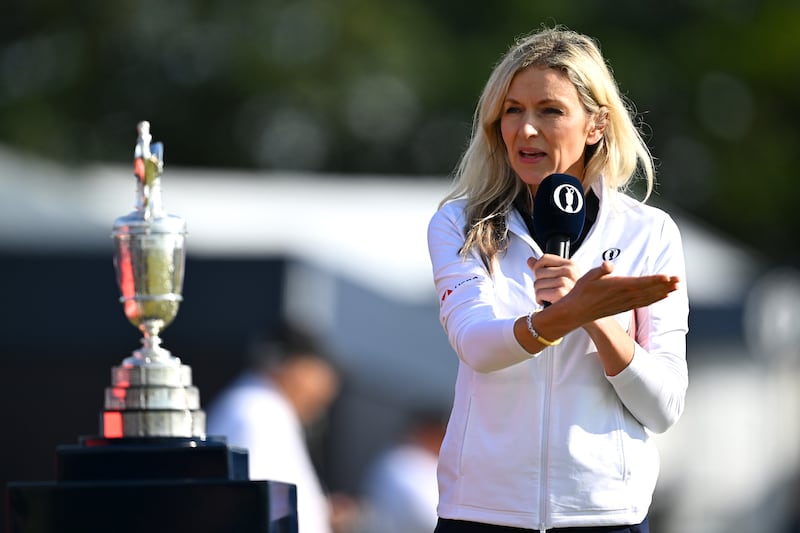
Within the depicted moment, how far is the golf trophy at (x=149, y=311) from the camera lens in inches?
162

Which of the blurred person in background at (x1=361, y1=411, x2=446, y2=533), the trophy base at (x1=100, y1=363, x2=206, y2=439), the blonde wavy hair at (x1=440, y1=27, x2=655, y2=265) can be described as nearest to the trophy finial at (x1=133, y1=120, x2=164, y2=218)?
the trophy base at (x1=100, y1=363, x2=206, y2=439)

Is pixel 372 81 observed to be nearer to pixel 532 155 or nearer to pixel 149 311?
pixel 149 311

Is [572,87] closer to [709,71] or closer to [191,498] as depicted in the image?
[191,498]

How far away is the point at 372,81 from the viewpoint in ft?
76.9

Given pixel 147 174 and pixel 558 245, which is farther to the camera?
pixel 147 174

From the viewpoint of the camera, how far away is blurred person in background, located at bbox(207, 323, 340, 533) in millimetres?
6293

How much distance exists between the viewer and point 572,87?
3.45 m

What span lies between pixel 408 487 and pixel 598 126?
3.86 metres

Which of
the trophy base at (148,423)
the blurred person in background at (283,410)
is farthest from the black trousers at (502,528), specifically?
the blurred person in background at (283,410)

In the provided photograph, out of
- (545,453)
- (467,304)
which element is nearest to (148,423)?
(467,304)

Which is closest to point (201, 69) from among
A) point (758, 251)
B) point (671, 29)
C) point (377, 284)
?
point (671, 29)

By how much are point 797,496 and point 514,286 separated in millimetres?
8599

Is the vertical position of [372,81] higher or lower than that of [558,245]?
higher

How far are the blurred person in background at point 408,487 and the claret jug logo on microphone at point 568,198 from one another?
3.78 m
